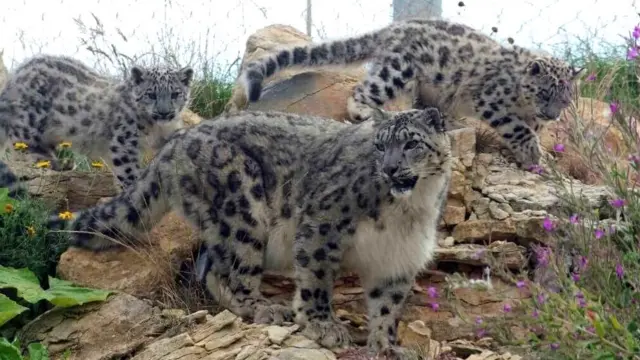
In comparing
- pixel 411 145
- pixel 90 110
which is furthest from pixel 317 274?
pixel 90 110

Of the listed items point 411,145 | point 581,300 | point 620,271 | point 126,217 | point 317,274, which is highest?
point 411,145

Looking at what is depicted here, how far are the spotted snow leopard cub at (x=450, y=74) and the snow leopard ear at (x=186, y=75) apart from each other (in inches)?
19.2

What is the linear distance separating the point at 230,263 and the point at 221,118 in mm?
1052

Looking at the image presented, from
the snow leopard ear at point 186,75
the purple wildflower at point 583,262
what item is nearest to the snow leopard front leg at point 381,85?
the snow leopard ear at point 186,75

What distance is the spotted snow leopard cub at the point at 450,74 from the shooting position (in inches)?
342

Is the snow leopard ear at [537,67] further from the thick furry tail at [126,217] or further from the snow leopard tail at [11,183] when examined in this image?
the snow leopard tail at [11,183]

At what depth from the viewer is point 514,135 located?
8.55 metres

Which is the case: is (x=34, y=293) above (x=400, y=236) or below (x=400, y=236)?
below

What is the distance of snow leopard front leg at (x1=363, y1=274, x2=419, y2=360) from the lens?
6055mm

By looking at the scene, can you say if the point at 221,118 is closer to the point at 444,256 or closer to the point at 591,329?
the point at 444,256

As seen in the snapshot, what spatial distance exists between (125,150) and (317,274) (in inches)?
123

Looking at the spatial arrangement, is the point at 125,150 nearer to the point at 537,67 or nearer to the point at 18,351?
the point at 18,351

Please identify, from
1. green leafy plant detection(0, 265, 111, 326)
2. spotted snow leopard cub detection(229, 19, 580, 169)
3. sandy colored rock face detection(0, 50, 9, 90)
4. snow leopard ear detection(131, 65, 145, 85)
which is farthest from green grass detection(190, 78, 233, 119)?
green leafy plant detection(0, 265, 111, 326)

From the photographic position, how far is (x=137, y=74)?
881 centimetres
